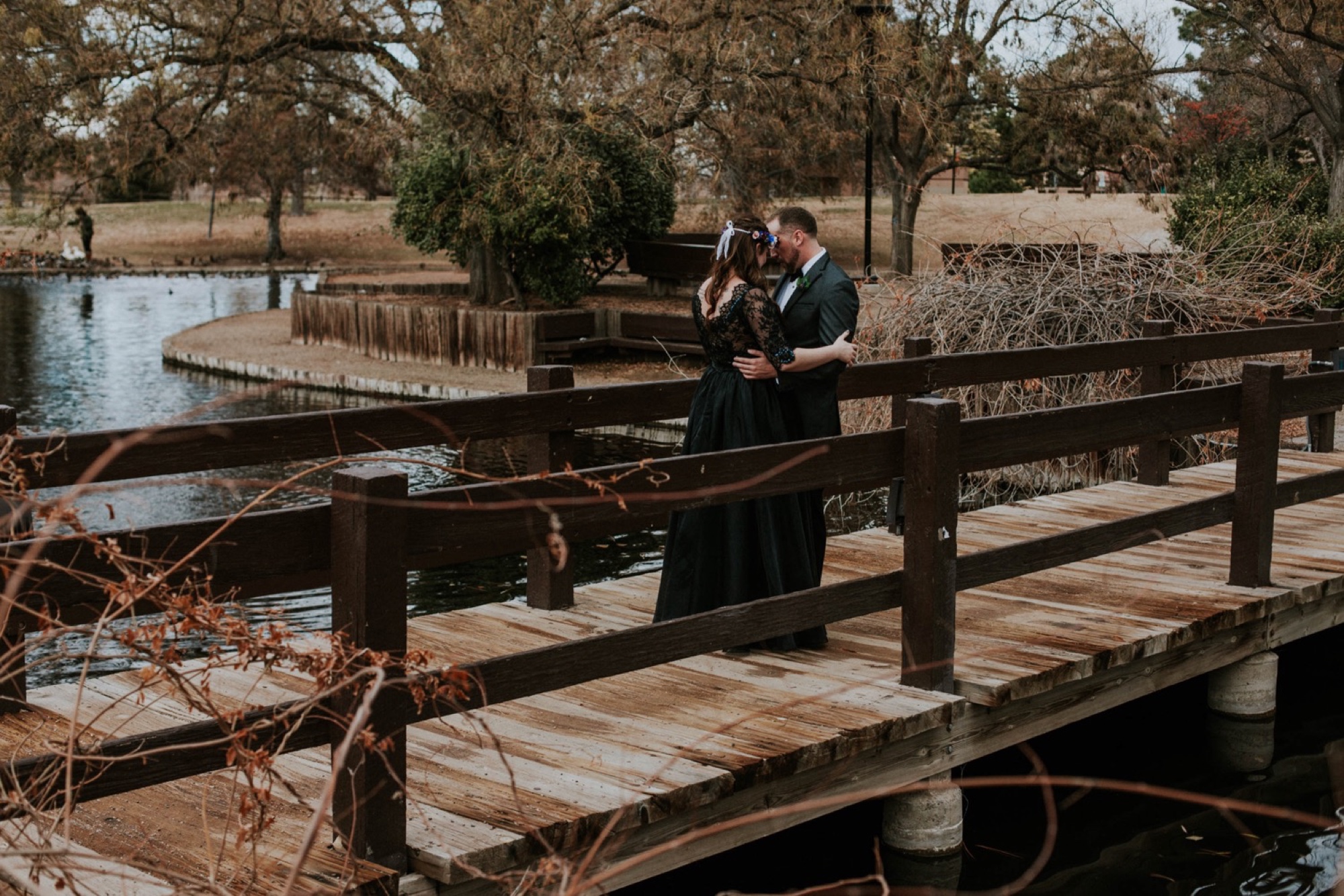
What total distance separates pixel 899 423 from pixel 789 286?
73.8 inches

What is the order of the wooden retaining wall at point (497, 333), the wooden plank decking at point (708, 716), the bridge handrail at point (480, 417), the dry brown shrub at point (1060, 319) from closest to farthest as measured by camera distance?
the wooden plank decking at point (708, 716), the bridge handrail at point (480, 417), the dry brown shrub at point (1060, 319), the wooden retaining wall at point (497, 333)

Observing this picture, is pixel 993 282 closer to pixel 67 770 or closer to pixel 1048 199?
pixel 67 770

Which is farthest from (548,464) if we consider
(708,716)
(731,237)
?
(708,716)

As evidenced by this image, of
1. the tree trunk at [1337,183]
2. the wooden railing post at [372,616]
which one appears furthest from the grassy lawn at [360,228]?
the wooden railing post at [372,616]

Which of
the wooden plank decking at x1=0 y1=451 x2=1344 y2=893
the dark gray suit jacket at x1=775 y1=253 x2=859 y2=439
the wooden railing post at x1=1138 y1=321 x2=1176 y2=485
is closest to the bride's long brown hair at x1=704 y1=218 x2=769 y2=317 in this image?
the dark gray suit jacket at x1=775 y1=253 x2=859 y2=439

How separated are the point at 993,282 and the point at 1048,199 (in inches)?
1536

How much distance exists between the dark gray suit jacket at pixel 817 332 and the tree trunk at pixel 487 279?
19.1 metres

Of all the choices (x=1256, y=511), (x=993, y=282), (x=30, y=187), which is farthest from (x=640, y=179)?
(x=1256, y=511)

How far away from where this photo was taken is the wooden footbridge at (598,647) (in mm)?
3576

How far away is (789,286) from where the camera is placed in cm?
613

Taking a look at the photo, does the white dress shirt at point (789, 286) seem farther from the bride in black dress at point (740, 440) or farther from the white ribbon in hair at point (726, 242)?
the white ribbon in hair at point (726, 242)

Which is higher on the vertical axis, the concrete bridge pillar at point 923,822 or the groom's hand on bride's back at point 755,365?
the groom's hand on bride's back at point 755,365

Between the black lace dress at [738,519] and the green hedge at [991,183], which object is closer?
the black lace dress at [738,519]

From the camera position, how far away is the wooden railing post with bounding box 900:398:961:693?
5277 mm
